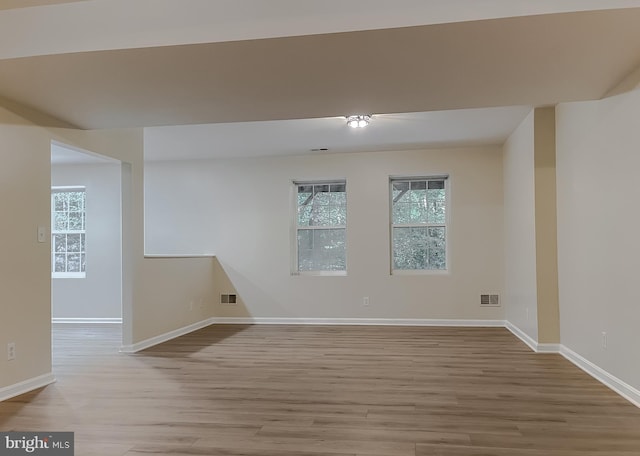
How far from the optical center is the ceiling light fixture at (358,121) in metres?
4.68

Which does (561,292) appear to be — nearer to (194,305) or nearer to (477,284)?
(477,284)

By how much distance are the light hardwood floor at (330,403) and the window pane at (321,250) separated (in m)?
1.92

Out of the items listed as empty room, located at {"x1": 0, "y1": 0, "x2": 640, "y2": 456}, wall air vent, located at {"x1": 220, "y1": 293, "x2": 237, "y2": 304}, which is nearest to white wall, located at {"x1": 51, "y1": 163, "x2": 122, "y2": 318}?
empty room, located at {"x1": 0, "y1": 0, "x2": 640, "y2": 456}

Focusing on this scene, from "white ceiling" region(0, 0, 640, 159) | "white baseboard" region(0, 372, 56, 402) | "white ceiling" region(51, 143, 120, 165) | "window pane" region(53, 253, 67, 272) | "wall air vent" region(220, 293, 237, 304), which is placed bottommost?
"white baseboard" region(0, 372, 56, 402)

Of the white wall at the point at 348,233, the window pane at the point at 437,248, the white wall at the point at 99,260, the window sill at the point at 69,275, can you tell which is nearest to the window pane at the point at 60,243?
the window sill at the point at 69,275

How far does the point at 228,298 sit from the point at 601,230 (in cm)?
492

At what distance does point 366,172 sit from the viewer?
660cm

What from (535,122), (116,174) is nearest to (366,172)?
(535,122)

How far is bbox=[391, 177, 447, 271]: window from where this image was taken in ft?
21.6

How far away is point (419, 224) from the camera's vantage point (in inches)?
260

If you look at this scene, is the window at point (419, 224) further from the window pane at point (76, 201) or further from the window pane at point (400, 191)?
the window pane at point (76, 201)

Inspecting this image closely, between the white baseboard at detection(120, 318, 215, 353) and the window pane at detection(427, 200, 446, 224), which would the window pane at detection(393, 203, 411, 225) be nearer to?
the window pane at detection(427, 200, 446, 224)

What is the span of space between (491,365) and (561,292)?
3.33 feet

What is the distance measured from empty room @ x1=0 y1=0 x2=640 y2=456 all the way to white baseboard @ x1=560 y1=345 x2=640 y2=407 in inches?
0.9
